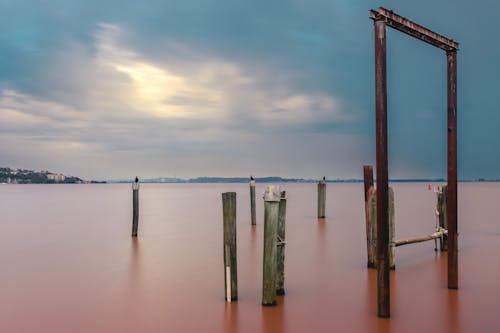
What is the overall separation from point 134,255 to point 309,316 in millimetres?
8103

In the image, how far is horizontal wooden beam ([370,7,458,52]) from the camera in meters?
6.47

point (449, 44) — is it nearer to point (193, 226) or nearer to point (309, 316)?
point (309, 316)

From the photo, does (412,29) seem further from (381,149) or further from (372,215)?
(372,215)

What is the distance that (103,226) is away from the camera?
22578 millimetres

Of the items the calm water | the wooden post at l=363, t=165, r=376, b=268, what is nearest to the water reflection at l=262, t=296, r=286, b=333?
the calm water

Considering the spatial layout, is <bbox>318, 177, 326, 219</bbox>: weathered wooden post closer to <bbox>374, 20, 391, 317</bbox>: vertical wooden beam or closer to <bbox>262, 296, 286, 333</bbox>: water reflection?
<bbox>262, 296, 286, 333</bbox>: water reflection

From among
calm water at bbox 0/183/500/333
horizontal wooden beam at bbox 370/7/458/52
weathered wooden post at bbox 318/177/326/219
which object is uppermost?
horizontal wooden beam at bbox 370/7/458/52

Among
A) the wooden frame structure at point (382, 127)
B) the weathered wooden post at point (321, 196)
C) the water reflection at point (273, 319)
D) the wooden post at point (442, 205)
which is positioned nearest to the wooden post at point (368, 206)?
the wooden post at point (442, 205)

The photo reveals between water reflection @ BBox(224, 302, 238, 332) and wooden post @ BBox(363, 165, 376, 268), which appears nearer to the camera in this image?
water reflection @ BBox(224, 302, 238, 332)

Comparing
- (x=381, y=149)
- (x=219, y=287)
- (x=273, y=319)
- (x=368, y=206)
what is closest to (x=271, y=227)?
(x=273, y=319)

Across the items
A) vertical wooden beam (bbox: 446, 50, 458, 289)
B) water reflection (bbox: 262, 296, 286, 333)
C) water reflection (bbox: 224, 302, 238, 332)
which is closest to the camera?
water reflection (bbox: 262, 296, 286, 333)

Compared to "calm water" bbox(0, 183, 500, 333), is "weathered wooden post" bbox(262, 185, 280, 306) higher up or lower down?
higher up

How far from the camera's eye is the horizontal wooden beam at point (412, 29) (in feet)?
21.2

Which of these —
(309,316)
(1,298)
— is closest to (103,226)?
(1,298)
